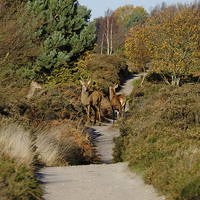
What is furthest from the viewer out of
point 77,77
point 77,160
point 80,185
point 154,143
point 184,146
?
point 77,77

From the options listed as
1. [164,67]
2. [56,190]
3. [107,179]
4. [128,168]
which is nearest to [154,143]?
[128,168]

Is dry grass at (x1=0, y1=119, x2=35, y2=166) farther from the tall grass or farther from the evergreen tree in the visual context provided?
the evergreen tree

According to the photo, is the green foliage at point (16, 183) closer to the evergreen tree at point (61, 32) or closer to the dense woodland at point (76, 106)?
the dense woodland at point (76, 106)

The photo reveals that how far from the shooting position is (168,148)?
1010 centimetres

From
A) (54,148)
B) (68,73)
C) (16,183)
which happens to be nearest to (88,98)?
(68,73)

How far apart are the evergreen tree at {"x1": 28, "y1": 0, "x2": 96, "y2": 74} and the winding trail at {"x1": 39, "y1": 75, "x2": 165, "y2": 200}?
52.1ft

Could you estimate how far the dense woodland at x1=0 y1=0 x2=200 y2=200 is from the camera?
838cm

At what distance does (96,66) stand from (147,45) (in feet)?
25.6

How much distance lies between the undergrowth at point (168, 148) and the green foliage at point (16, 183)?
2489mm

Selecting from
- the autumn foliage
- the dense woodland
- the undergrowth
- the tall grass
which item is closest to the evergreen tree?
the dense woodland

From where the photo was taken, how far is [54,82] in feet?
94.2

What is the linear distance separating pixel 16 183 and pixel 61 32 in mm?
21467

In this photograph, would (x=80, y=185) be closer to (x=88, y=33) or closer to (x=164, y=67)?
(x=88, y=33)

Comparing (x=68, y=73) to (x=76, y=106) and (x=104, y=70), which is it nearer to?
(x=76, y=106)
